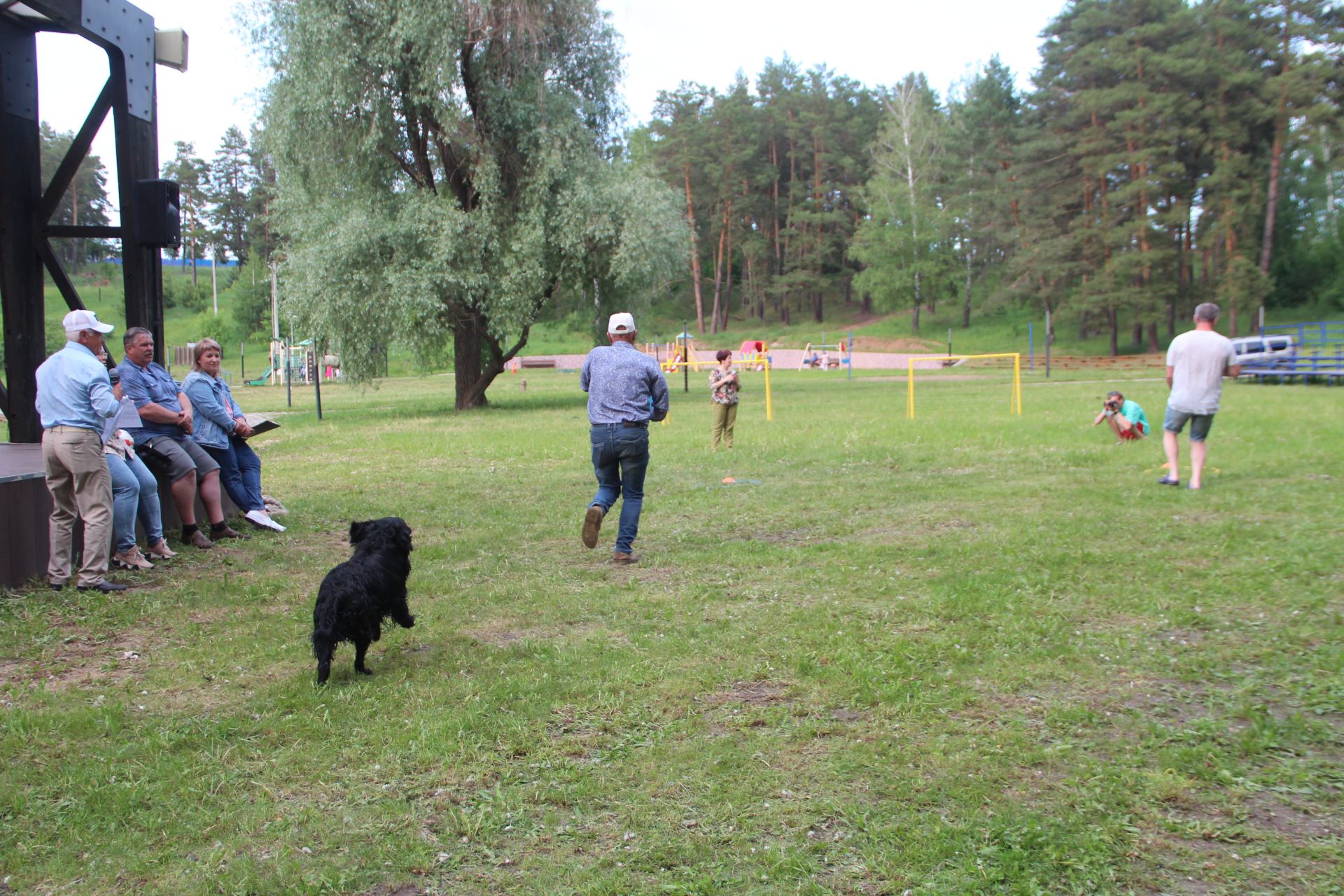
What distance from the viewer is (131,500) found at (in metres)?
7.21

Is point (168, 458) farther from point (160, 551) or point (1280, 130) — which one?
point (1280, 130)

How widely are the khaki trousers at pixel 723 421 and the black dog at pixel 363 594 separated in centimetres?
919

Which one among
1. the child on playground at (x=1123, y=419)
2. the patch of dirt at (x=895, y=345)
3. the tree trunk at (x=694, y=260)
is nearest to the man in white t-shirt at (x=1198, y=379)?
the child on playground at (x=1123, y=419)

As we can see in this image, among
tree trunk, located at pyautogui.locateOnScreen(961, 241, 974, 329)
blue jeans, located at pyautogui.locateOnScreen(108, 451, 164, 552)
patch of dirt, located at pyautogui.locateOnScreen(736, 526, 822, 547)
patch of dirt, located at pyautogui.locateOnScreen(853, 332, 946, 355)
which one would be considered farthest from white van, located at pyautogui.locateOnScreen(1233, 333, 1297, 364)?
blue jeans, located at pyautogui.locateOnScreen(108, 451, 164, 552)

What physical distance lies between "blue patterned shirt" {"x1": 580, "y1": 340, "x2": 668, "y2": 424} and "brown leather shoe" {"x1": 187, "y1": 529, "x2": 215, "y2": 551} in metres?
3.55

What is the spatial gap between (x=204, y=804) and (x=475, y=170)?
22.1m

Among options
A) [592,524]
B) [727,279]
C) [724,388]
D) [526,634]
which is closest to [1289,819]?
[526,634]

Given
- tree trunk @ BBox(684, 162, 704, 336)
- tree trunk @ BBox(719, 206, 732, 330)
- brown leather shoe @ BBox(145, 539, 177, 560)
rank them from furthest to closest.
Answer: tree trunk @ BBox(719, 206, 732, 330)
tree trunk @ BBox(684, 162, 704, 336)
brown leather shoe @ BBox(145, 539, 177, 560)

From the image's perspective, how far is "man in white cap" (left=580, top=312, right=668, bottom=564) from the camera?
7.47 m

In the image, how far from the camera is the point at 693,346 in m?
63.3

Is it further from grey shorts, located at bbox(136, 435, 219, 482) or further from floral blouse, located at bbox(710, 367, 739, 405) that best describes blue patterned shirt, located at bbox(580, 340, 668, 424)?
floral blouse, located at bbox(710, 367, 739, 405)

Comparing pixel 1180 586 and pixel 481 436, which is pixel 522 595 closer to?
pixel 1180 586

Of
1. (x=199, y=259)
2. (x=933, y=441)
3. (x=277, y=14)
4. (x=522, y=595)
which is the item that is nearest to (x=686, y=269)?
(x=277, y=14)

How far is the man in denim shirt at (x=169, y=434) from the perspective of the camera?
789 cm
